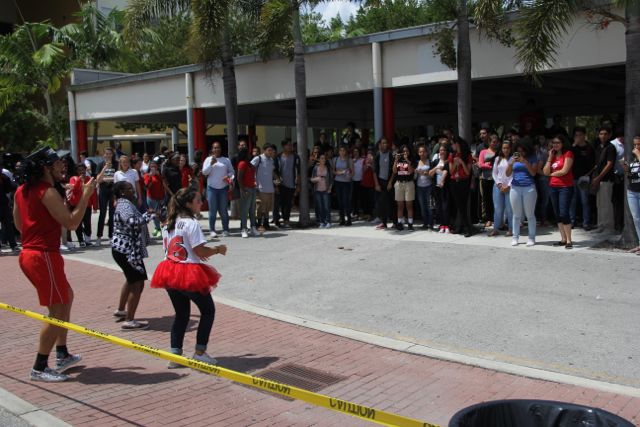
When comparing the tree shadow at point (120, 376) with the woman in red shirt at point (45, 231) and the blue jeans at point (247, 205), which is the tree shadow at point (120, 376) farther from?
Answer: the blue jeans at point (247, 205)

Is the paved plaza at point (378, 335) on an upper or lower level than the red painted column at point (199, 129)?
lower

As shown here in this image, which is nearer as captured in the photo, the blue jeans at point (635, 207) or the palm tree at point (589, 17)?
the blue jeans at point (635, 207)

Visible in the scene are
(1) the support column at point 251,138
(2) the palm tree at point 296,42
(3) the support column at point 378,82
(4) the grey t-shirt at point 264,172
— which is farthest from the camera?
(1) the support column at point 251,138

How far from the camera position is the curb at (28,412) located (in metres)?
4.60

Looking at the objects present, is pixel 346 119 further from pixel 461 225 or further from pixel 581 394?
pixel 581 394

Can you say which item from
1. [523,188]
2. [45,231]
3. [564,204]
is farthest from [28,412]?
[564,204]

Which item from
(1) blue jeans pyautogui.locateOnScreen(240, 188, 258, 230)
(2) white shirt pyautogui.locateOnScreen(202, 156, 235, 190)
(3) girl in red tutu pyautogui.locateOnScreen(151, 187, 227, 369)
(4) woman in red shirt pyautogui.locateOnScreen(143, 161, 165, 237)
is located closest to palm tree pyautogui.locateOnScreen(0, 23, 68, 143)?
(4) woman in red shirt pyautogui.locateOnScreen(143, 161, 165, 237)

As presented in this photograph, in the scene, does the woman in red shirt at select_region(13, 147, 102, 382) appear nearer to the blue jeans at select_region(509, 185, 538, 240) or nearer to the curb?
the curb

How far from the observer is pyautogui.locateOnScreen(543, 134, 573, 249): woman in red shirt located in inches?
397

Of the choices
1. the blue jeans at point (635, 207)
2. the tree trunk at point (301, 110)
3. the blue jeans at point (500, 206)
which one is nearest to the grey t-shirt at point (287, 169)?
the tree trunk at point (301, 110)

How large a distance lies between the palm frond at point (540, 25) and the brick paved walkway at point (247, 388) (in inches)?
236

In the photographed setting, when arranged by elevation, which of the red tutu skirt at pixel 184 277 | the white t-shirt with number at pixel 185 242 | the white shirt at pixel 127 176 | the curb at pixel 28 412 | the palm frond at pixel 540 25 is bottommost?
the curb at pixel 28 412

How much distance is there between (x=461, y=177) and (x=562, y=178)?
174cm

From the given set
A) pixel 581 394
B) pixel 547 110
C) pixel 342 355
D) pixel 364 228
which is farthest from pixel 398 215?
pixel 547 110
